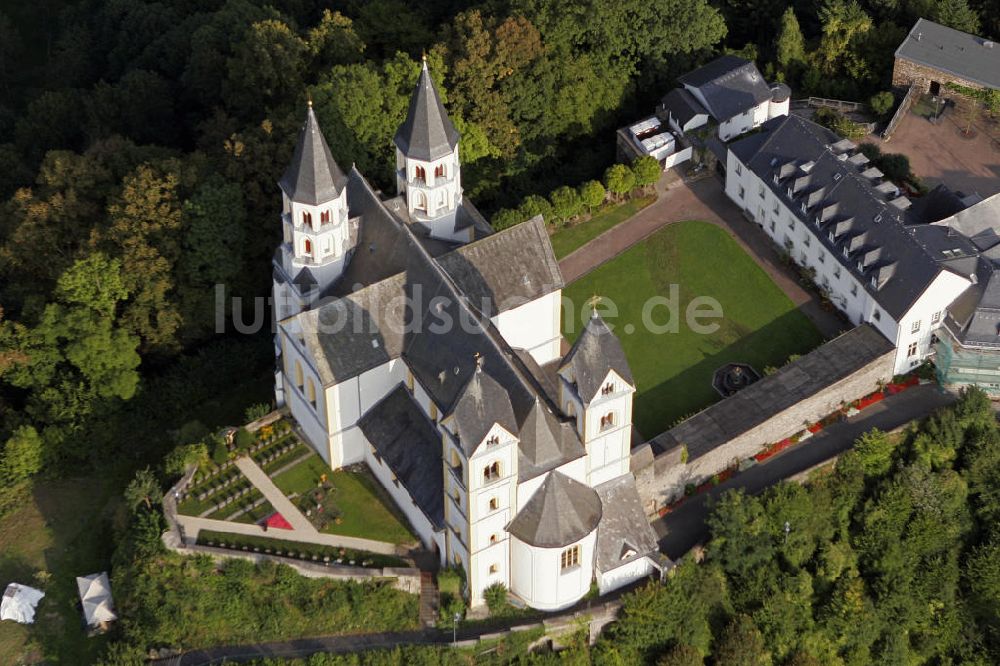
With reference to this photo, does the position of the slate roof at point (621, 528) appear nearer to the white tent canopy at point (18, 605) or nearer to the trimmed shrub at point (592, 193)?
the trimmed shrub at point (592, 193)

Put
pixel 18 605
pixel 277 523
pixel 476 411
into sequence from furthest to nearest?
pixel 18 605 < pixel 277 523 < pixel 476 411

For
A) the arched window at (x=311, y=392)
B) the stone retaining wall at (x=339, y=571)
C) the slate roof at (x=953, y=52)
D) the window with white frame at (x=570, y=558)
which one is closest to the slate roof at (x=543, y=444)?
the window with white frame at (x=570, y=558)

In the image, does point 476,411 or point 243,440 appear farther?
point 243,440

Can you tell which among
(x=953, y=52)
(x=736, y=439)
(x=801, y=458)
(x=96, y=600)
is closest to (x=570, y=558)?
(x=736, y=439)

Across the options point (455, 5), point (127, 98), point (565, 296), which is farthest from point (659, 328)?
point (127, 98)

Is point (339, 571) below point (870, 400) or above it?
above

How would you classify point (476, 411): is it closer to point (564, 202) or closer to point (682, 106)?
point (564, 202)

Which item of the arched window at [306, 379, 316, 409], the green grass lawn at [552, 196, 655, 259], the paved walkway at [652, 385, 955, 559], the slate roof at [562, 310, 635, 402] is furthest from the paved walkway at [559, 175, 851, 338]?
the slate roof at [562, 310, 635, 402]
